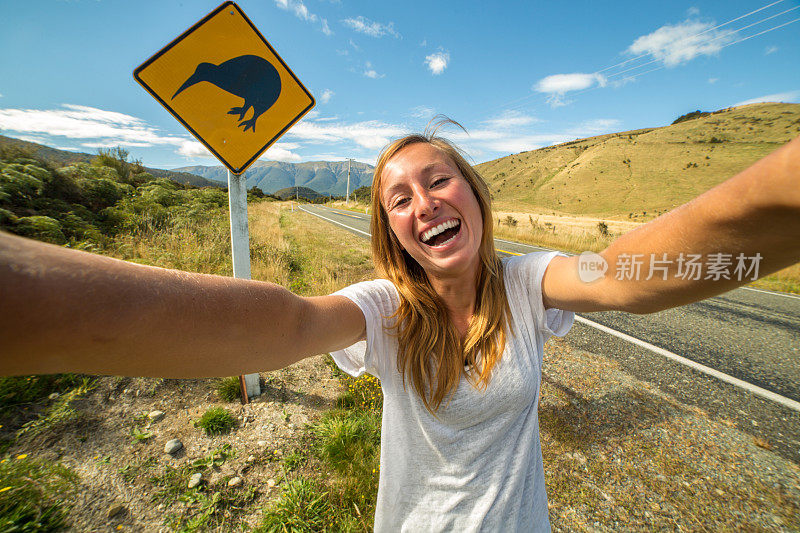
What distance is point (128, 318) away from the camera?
550 millimetres

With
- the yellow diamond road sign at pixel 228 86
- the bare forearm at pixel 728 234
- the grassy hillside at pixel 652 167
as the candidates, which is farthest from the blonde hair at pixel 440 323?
the grassy hillside at pixel 652 167

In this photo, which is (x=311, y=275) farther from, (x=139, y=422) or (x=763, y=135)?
(x=763, y=135)

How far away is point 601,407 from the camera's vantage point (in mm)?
→ 2709

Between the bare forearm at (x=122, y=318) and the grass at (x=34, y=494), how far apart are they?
206cm

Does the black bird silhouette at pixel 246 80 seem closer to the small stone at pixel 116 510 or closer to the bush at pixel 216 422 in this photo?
the bush at pixel 216 422

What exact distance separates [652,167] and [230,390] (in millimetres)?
62220

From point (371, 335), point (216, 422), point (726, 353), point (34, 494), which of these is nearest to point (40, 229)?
point (34, 494)

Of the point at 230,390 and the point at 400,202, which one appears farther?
the point at 230,390

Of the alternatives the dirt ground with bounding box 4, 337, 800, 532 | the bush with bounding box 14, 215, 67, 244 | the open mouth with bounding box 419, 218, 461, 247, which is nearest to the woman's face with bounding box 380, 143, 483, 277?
the open mouth with bounding box 419, 218, 461, 247

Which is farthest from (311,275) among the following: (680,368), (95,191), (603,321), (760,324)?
(760,324)

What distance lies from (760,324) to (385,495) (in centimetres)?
708

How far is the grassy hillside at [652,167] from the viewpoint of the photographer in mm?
38469

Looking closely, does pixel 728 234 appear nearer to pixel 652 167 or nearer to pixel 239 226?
pixel 239 226

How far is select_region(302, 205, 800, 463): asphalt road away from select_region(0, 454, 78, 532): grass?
16.0 feet
